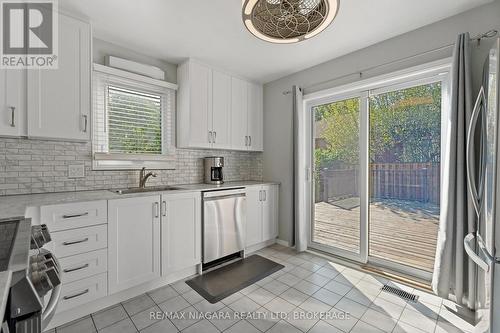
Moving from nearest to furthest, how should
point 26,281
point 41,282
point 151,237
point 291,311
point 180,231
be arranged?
point 26,281 → point 41,282 → point 291,311 → point 151,237 → point 180,231

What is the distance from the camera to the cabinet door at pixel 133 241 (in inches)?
76.5

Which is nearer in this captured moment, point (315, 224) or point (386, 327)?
point (386, 327)

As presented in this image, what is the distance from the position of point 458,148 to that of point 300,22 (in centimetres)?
168

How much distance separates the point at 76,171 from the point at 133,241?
0.93 metres

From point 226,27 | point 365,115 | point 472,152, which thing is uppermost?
point 226,27

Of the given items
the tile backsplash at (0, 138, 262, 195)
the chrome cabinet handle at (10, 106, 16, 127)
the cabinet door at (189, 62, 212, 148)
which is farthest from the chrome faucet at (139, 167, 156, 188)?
the chrome cabinet handle at (10, 106, 16, 127)

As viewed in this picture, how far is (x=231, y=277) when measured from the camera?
248 cm

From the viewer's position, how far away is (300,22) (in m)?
1.51

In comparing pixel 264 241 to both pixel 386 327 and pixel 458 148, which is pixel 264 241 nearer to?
pixel 386 327

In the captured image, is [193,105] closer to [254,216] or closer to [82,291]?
[254,216]

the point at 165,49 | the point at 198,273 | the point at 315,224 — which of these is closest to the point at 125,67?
the point at 165,49

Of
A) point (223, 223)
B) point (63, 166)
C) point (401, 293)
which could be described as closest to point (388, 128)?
point (401, 293)

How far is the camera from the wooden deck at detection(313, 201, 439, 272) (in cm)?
234

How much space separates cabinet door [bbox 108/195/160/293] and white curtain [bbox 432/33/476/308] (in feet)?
8.50
